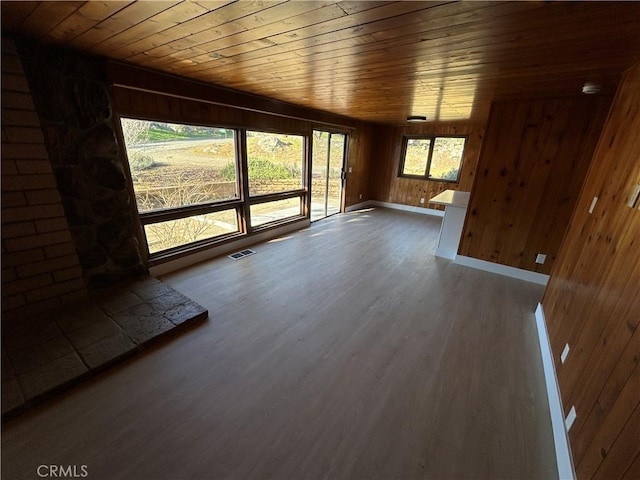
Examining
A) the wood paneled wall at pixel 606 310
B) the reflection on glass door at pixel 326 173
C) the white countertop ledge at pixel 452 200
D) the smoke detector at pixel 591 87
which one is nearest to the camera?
the wood paneled wall at pixel 606 310

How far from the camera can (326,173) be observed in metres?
5.55

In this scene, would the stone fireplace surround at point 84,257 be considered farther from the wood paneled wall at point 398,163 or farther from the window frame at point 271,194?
the wood paneled wall at point 398,163

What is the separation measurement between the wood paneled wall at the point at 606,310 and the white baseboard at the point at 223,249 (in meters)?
3.65

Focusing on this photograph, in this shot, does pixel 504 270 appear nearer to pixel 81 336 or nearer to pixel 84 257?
pixel 81 336

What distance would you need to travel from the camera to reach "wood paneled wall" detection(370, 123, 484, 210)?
5.78 metres

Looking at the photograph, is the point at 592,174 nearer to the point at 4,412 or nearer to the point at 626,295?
the point at 626,295

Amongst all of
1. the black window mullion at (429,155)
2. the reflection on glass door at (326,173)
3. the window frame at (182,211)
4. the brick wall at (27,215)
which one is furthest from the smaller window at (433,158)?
the brick wall at (27,215)

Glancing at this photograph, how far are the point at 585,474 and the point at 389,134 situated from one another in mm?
6720

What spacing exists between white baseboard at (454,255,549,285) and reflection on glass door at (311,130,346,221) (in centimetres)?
302

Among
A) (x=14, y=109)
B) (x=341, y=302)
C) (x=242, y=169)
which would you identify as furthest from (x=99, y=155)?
(x=341, y=302)

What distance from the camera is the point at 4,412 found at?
4.50 feet

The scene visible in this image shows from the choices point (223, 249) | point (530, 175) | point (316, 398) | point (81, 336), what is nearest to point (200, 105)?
point (223, 249)

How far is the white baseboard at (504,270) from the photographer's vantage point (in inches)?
126

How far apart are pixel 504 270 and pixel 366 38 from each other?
3.31m
